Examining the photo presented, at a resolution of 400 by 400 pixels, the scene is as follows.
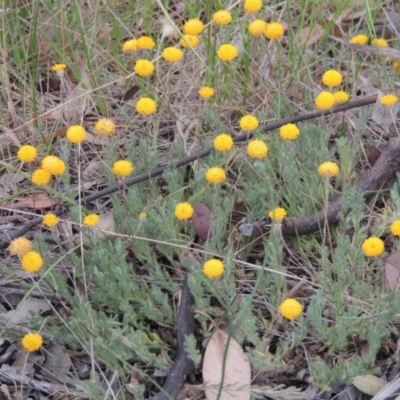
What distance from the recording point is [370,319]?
1858 mm

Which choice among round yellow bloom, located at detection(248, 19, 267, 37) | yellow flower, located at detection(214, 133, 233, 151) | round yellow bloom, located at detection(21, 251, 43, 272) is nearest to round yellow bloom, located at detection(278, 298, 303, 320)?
yellow flower, located at detection(214, 133, 233, 151)

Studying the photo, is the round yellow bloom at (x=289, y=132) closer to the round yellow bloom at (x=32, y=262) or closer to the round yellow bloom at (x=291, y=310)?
the round yellow bloom at (x=291, y=310)

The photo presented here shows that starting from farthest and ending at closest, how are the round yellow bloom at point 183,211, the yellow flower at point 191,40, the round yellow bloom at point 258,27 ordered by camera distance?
the yellow flower at point 191,40, the round yellow bloom at point 258,27, the round yellow bloom at point 183,211

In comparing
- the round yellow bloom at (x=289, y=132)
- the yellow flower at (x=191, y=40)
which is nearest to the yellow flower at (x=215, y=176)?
the round yellow bloom at (x=289, y=132)

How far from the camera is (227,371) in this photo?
1.87 meters

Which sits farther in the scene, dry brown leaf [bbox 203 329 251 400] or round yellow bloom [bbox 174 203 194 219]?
round yellow bloom [bbox 174 203 194 219]

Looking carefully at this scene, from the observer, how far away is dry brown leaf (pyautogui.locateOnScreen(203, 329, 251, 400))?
1.82 m

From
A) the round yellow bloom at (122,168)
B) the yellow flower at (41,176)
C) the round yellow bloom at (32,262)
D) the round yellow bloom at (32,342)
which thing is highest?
the yellow flower at (41,176)

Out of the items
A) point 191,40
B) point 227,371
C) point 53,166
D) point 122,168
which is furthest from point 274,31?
point 227,371

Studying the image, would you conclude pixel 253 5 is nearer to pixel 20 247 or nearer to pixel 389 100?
pixel 389 100

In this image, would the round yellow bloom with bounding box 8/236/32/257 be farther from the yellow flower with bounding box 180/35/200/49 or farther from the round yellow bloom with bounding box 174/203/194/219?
the yellow flower with bounding box 180/35/200/49

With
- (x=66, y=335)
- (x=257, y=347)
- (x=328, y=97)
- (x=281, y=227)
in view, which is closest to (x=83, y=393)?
(x=66, y=335)

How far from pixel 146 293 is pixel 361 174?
850 mm

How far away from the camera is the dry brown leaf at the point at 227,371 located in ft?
5.98
